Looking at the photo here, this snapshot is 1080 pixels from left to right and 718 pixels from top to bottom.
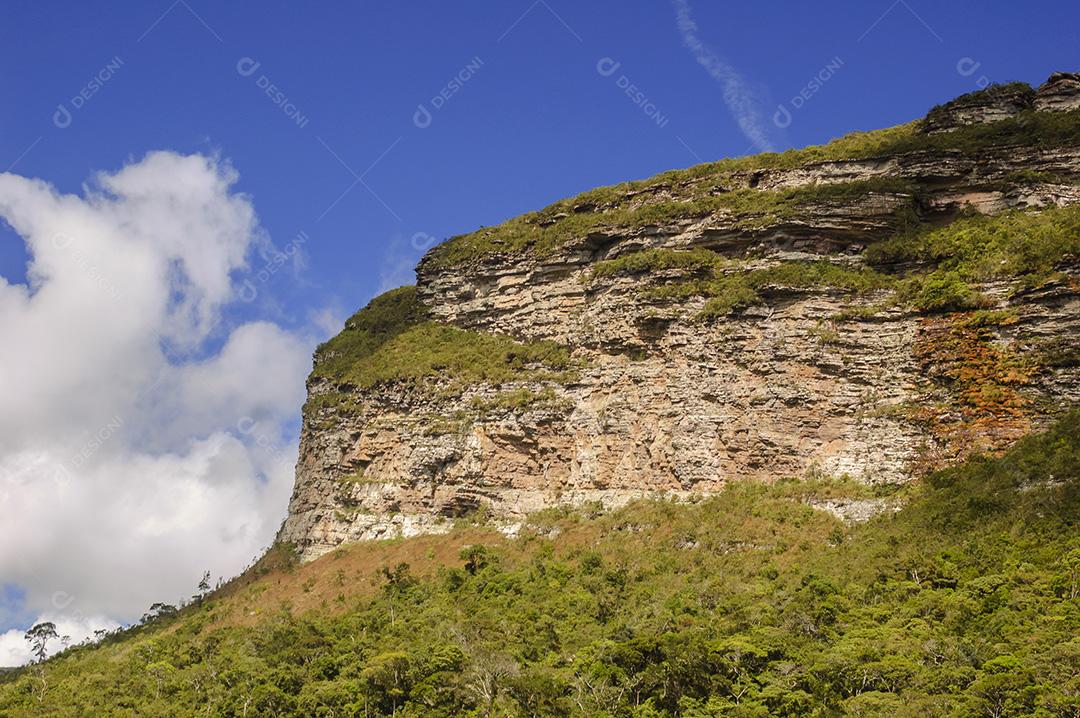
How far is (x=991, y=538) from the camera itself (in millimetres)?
38875

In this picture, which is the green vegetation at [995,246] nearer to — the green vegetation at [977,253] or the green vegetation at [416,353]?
the green vegetation at [977,253]

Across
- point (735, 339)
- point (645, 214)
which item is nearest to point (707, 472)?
point (735, 339)

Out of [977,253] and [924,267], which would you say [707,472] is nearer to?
[924,267]

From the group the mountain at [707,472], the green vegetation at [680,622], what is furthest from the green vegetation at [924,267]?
the green vegetation at [680,622]

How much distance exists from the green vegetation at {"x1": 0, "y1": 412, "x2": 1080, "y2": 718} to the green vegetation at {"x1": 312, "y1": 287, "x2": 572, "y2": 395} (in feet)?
35.1

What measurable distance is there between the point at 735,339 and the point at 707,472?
7628 mm

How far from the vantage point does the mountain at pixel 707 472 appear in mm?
36906

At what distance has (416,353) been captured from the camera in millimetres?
63781

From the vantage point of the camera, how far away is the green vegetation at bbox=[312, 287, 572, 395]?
59219 millimetres

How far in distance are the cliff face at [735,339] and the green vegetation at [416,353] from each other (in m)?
0.19

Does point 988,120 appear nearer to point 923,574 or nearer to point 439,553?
point 923,574

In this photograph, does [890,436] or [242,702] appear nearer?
[242,702]

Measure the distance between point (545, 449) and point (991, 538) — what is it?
24.1 meters

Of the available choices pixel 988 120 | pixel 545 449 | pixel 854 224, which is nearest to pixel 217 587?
pixel 545 449
